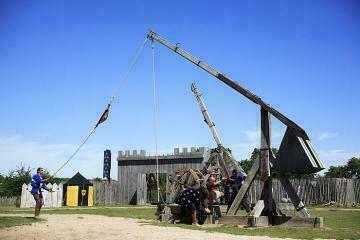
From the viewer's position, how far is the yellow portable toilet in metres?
33.3

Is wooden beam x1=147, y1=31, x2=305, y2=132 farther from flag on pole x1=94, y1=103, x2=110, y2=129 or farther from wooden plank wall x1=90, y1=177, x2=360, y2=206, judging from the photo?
wooden plank wall x1=90, y1=177, x2=360, y2=206

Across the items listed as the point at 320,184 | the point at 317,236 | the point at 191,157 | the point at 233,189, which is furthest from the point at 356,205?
the point at 317,236

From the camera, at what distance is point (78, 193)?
33.9 m

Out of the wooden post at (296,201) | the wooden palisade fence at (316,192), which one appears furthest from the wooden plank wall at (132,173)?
the wooden post at (296,201)

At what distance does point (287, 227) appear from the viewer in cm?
1446

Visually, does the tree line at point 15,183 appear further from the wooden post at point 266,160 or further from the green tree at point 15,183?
the wooden post at point 266,160

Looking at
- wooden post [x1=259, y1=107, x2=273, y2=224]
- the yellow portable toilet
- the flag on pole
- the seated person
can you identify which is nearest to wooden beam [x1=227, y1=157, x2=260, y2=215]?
wooden post [x1=259, y1=107, x2=273, y2=224]

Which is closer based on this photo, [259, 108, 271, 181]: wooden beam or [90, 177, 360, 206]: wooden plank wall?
[259, 108, 271, 181]: wooden beam

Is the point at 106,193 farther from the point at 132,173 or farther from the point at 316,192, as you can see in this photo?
the point at 316,192

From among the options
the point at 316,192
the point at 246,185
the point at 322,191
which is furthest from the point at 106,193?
the point at 246,185

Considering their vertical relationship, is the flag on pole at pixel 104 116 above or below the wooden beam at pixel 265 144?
above

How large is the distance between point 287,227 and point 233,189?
187 inches

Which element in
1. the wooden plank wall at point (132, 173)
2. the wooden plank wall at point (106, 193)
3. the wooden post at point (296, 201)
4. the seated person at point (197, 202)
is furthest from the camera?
the wooden plank wall at point (132, 173)

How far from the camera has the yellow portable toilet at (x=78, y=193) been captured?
33.3 metres
